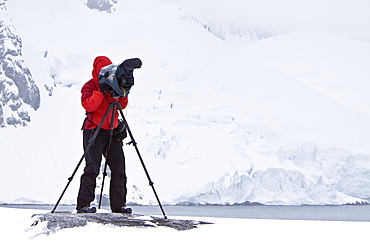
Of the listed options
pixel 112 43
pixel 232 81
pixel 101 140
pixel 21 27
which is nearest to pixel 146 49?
pixel 112 43

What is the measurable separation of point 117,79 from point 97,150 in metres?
0.71

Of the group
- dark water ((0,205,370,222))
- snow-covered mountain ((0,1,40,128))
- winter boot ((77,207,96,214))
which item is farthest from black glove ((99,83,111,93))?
snow-covered mountain ((0,1,40,128))

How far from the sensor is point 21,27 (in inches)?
4574

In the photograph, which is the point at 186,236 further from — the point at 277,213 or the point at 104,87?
the point at 277,213

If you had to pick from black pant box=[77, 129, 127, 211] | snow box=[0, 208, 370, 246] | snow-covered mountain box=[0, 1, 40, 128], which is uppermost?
snow-covered mountain box=[0, 1, 40, 128]

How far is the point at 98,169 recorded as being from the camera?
5.34 metres

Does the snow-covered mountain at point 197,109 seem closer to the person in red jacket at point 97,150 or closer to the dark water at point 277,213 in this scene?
the dark water at point 277,213

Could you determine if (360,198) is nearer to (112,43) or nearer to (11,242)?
(112,43)

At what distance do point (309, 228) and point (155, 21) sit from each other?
12032 centimetres

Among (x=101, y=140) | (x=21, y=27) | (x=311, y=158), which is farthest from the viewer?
(x=21, y=27)

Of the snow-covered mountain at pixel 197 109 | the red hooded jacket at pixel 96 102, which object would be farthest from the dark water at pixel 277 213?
the red hooded jacket at pixel 96 102

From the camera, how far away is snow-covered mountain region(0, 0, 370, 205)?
6956 cm

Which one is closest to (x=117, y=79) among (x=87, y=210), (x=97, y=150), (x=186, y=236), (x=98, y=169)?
(x=97, y=150)

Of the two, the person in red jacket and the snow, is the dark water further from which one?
the snow
